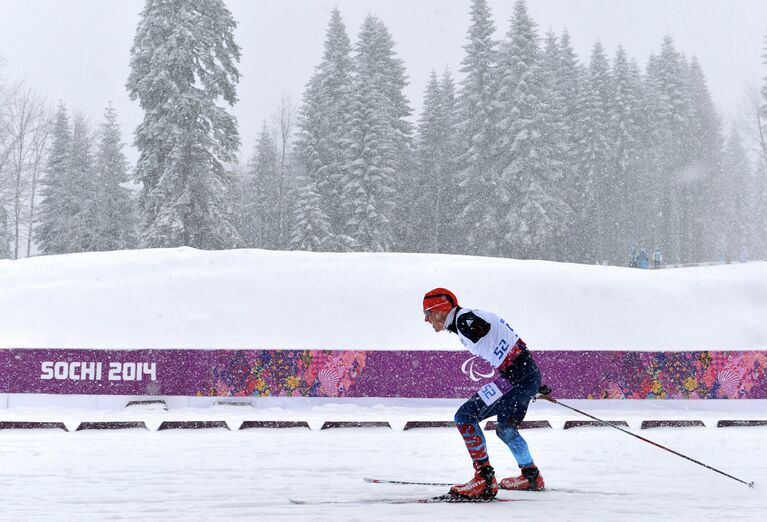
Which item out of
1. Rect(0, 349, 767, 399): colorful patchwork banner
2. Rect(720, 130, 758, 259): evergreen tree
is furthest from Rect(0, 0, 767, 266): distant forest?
Rect(0, 349, 767, 399): colorful patchwork banner

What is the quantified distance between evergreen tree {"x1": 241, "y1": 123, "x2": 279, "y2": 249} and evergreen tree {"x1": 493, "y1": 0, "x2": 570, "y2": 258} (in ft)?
64.2

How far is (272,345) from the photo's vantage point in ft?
64.1

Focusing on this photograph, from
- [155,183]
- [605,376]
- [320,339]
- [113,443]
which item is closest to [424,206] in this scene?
[155,183]

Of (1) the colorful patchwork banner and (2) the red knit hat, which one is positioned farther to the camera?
(1) the colorful patchwork banner

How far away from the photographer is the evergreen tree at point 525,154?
40.7 m

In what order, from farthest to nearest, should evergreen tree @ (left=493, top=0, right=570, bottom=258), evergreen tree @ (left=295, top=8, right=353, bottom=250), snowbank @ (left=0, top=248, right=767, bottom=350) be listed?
evergreen tree @ (left=295, top=8, right=353, bottom=250) → evergreen tree @ (left=493, top=0, right=570, bottom=258) → snowbank @ (left=0, top=248, right=767, bottom=350)

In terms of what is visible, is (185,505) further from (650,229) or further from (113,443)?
(650,229)

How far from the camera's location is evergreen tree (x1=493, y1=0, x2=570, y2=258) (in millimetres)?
40719

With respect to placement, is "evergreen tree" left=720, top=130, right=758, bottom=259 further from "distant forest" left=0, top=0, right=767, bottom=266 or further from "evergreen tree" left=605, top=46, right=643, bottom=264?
"evergreen tree" left=605, top=46, right=643, bottom=264

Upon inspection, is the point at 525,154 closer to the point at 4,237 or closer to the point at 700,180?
the point at 700,180

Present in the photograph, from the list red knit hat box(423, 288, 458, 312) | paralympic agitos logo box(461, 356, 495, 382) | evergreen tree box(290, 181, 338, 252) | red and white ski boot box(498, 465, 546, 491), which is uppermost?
evergreen tree box(290, 181, 338, 252)

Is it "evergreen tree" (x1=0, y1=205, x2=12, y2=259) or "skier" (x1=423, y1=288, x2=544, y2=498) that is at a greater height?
"evergreen tree" (x1=0, y1=205, x2=12, y2=259)

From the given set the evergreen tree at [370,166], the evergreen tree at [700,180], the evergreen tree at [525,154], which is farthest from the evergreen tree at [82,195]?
the evergreen tree at [700,180]

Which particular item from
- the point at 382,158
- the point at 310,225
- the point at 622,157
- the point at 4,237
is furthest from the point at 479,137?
the point at 4,237
